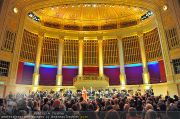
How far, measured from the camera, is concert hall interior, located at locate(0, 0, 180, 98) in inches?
722

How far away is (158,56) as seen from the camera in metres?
21.8

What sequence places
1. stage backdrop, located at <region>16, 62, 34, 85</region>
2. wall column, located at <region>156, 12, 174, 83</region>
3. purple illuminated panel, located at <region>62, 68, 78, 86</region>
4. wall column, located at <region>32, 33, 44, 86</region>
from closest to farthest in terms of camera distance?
wall column, located at <region>156, 12, 174, 83</region> < stage backdrop, located at <region>16, 62, 34, 85</region> < wall column, located at <region>32, 33, 44, 86</region> < purple illuminated panel, located at <region>62, 68, 78, 86</region>

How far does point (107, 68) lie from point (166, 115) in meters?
20.6

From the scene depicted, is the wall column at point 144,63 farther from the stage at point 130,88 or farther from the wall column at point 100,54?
the wall column at point 100,54

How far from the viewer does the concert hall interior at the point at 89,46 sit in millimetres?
18328

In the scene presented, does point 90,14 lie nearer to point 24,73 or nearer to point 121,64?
point 121,64

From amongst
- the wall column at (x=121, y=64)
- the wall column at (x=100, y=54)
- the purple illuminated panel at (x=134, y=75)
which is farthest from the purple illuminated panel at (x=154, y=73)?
the wall column at (x=100, y=54)

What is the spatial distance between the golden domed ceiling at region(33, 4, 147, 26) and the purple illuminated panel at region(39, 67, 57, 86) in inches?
258

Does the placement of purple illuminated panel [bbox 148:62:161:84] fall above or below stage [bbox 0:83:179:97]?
above

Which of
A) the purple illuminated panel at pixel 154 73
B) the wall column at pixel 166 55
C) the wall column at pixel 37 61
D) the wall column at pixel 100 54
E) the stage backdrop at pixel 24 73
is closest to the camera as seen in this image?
the wall column at pixel 166 55

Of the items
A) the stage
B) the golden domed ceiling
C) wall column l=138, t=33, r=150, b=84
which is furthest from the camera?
the golden domed ceiling

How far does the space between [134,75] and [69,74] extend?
833 cm

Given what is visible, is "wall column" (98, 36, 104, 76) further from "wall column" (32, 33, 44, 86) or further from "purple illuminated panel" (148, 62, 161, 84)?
"wall column" (32, 33, 44, 86)

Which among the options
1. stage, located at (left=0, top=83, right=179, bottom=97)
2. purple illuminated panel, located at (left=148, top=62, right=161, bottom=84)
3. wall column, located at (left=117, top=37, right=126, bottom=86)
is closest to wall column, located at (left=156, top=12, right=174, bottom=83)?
stage, located at (left=0, top=83, right=179, bottom=97)
